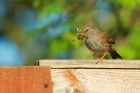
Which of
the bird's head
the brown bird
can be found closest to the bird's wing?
the brown bird

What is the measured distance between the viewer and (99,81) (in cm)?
337

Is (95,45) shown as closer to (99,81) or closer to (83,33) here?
(83,33)

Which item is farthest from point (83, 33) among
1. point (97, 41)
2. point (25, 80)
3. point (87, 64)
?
point (25, 80)

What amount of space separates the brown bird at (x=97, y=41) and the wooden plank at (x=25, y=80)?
54.4 inches

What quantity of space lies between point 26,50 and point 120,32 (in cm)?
254

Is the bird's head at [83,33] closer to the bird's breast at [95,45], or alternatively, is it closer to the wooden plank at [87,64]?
the bird's breast at [95,45]

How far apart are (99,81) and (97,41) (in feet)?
7.61

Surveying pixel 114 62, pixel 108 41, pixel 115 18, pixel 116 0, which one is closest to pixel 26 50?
pixel 115 18

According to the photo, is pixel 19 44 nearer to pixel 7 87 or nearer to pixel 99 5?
pixel 99 5

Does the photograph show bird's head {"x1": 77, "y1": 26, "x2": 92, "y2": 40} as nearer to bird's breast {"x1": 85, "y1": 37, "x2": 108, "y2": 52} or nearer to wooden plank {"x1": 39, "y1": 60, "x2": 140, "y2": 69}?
bird's breast {"x1": 85, "y1": 37, "x2": 108, "y2": 52}

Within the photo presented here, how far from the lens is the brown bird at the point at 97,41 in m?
4.94

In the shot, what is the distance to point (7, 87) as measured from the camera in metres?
3.21

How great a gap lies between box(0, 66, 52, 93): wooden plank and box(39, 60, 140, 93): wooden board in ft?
0.22

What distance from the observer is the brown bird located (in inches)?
195
